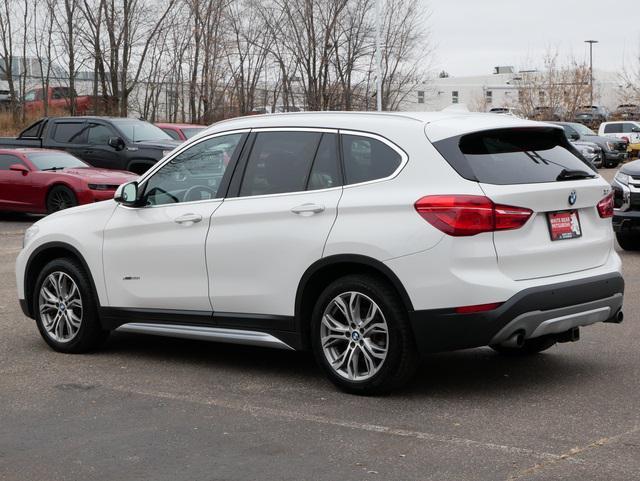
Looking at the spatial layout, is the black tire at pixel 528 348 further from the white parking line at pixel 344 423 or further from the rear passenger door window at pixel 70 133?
the rear passenger door window at pixel 70 133

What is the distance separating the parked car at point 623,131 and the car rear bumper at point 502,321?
129ft

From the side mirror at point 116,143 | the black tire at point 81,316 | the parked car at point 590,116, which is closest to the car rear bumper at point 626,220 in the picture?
the black tire at point 81,316

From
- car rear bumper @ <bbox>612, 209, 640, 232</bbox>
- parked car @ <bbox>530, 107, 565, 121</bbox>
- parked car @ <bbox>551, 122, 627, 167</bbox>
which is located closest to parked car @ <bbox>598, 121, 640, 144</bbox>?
parked car @ <bbox>551, 122, 627, 167</bbox>

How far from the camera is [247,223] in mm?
7016

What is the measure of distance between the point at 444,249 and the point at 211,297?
Result: 1.80 metres

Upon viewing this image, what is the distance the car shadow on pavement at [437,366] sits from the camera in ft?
22.4

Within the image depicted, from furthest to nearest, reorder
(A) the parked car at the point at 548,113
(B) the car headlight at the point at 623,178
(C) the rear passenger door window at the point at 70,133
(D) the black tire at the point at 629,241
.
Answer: (A) the parked car at the point at 548,113 → (C) the rear passenger door window at the point at 70,133 → (D) the black tire at the point at 629,241 → (B) the car headlight at the point at 623,178

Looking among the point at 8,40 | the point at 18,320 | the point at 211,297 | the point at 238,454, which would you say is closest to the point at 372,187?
the point at 211,297

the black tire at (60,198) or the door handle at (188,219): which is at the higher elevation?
the door handle at (188,219)

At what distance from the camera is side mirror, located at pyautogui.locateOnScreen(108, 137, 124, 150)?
22734mm

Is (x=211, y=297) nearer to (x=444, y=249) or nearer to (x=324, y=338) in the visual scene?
(x=324, y=338)

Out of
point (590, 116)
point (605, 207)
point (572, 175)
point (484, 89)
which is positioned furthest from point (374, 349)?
point (484, 89)

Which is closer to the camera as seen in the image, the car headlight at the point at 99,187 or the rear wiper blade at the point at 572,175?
the rear wiper blade at the point at 572,175

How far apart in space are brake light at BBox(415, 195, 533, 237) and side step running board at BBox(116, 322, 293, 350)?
1.34 meters
